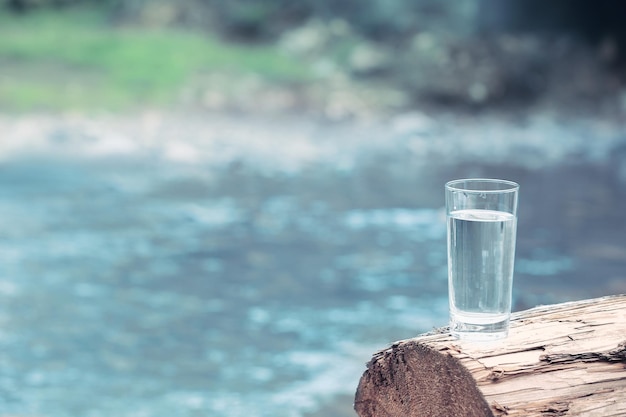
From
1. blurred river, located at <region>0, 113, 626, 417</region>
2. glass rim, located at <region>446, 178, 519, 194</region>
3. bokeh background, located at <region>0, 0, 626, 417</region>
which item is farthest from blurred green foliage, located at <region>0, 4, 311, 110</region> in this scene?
glass rim, located at <region>446, 178, 519, 194</region>

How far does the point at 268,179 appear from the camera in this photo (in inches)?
261

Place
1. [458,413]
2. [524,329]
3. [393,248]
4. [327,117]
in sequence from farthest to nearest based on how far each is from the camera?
[327,117] < [393,248] < [524,329] < [458,413]

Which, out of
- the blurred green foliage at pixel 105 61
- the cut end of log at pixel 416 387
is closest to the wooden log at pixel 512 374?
the cut end of log at pixel 416 387

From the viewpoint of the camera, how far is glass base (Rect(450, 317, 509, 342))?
101 centimetres

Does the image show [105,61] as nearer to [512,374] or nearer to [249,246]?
[249,246]

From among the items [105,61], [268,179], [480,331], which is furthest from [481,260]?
[105,61]

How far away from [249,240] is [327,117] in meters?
3.62

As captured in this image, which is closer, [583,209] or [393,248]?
[393,248]

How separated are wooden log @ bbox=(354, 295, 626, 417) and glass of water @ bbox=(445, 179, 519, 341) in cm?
2

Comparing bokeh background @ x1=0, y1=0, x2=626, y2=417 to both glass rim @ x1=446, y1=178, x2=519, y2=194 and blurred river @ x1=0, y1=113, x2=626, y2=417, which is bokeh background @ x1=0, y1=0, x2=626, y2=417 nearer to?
blurred river @ x1=0, y1=113, x2=626, y2=417

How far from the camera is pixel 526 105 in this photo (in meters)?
8.75

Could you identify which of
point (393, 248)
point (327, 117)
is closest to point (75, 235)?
point (393, 248)

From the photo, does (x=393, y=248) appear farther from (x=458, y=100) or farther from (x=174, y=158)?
(x=458, y=100)

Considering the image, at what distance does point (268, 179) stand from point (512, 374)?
5.71m
